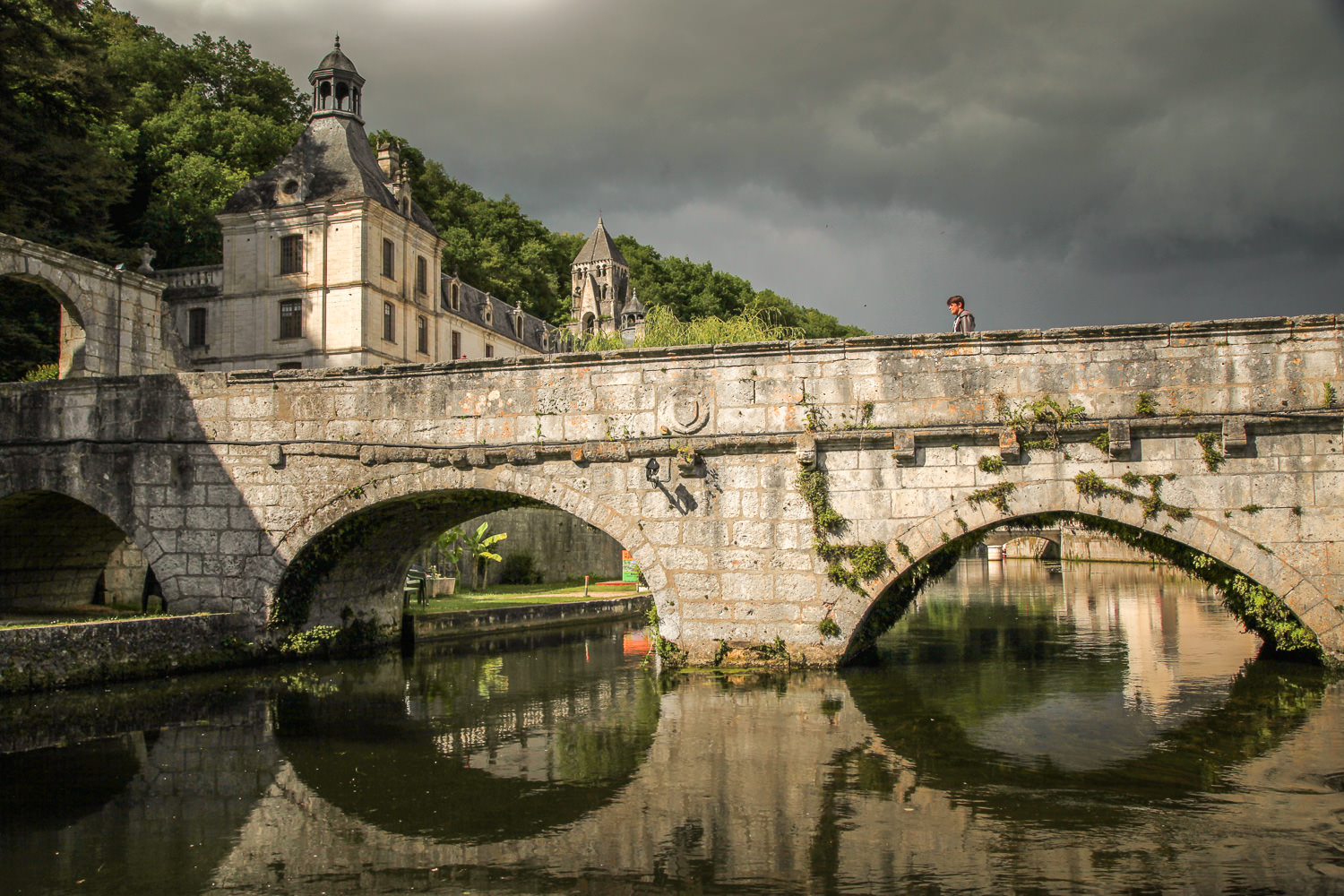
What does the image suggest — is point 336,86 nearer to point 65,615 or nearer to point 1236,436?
point 65,615

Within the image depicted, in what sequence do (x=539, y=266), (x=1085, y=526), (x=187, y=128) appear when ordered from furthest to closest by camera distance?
(x=539, y=266) < (x=187, y=128) < (x=1085, y=526)

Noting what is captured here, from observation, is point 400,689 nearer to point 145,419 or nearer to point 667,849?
point 145,419

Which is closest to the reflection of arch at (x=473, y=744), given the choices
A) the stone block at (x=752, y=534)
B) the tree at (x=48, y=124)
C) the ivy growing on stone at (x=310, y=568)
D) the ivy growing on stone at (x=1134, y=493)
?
the ivy growing on stone at (x=310, y=568)

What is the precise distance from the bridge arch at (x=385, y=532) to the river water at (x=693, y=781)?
4.28 ft

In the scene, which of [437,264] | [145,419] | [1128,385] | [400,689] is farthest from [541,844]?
[437,264]

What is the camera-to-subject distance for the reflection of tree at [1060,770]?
6.48 meters

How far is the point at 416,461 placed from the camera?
1209 cm

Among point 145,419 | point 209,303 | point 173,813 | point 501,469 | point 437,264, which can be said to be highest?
point 437,264

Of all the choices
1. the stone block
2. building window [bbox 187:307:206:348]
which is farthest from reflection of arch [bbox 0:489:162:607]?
building window [bbox 187:307:206:348]

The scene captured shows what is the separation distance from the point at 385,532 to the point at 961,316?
7.96m

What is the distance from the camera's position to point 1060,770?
24.0 feet

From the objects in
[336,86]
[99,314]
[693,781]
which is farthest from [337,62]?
[693,781]

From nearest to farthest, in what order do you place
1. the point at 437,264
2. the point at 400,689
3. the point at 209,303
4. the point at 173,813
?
the point at 173,813
the point at 400,689
the point at 209,303
the point at 437,264

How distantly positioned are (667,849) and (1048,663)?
8382 millimetres
